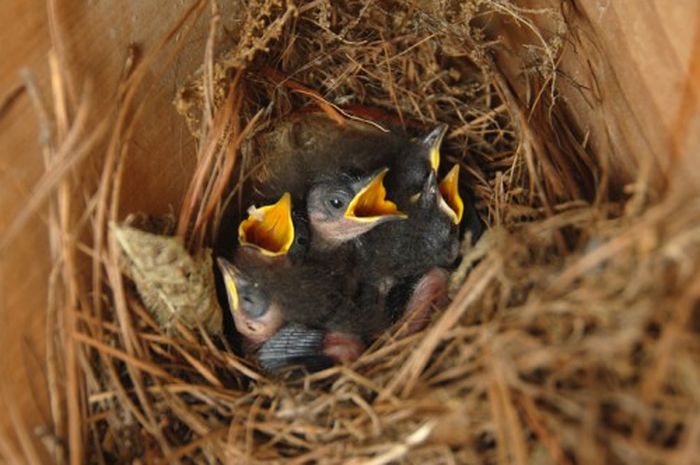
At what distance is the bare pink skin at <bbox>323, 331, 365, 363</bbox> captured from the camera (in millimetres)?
1362

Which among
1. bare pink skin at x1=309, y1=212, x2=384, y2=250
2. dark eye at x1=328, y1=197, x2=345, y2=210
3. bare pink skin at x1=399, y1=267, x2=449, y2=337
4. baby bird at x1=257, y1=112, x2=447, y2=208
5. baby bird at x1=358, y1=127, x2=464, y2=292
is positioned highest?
baby bird at x1=257, y1=112, x2=447, y2=208

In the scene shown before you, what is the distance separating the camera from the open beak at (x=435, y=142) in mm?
1515

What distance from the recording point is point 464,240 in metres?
1.47

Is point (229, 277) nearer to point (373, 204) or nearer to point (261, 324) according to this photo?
point (261, 324)

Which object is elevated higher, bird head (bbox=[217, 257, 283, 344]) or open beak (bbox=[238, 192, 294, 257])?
open beak (bbox=[238, 192, 294, 257])

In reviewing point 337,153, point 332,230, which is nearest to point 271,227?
point 332,230

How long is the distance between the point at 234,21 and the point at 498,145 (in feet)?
1.89

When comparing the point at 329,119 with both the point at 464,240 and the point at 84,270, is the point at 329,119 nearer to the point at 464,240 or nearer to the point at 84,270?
the point at 464,240

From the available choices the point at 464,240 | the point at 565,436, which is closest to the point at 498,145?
the point at 464,240

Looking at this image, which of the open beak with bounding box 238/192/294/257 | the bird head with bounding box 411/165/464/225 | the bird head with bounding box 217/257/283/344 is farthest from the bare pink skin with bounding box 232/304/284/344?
the bird head with bounding box 411/165/464/225

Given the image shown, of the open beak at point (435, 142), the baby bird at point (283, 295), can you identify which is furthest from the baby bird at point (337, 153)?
the baby bird at point (283, 295)

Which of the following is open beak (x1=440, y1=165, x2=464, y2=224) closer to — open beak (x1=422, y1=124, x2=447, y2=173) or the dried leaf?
open beak (x1=422, y1=124, x2=447, y2=173)

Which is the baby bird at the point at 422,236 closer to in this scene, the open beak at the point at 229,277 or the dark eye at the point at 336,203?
the dark eye at the point at 336,203

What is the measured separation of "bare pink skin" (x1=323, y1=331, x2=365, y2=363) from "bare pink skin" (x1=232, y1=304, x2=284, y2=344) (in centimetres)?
9
